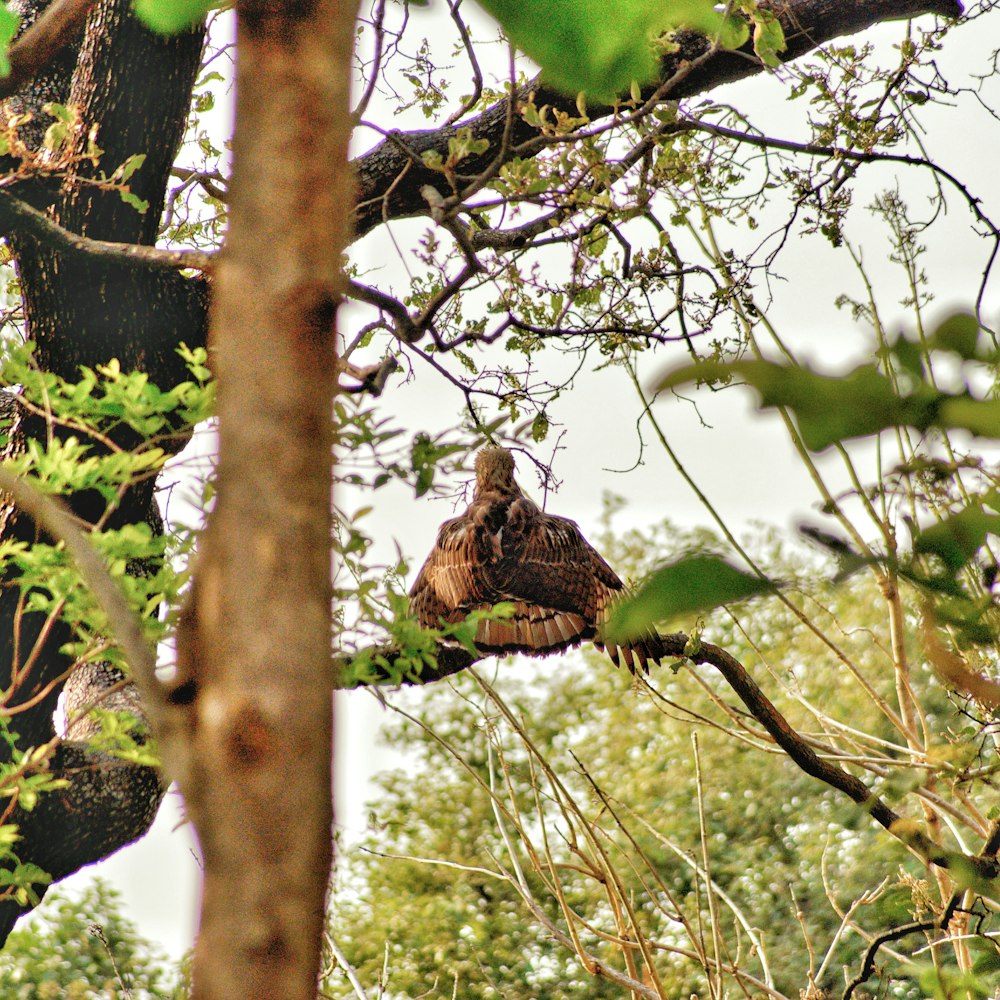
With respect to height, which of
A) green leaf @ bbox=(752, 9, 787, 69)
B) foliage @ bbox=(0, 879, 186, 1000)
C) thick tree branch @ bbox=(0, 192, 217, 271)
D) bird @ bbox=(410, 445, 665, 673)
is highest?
green leaf @ bbox=(752, 9, 787, 69)

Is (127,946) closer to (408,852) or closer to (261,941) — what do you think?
(408,852)

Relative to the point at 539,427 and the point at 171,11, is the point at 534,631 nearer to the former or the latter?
the point at 539,427

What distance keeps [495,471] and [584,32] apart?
8.17 ft

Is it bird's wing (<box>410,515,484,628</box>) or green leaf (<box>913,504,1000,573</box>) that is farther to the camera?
bird's wing (<box>410,515,484,628</box>)

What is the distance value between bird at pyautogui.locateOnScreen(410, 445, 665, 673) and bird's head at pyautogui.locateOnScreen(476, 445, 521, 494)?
24 centimetres

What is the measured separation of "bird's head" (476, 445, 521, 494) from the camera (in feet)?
9.12

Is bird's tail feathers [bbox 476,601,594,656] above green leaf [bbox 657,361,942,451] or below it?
above

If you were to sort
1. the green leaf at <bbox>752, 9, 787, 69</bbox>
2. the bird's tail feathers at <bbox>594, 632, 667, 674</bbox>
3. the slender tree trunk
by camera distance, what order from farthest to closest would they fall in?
1. the bird's tail feathers at <bbox>594, 632, 667, 674</bbox>
2. the green leaf at <bbox>752, 9, 787, 69</bbox>
3. the slender tree trunk

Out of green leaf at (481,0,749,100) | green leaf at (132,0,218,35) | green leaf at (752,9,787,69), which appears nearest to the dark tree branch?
green leaf at (752,9,787,69)

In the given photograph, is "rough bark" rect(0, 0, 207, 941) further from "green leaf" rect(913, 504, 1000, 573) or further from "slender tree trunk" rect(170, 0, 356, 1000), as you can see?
"green leaf" rect(913, 504, 1000, 573)

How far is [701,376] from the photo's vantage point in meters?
0.25

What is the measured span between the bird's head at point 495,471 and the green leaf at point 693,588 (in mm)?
2508

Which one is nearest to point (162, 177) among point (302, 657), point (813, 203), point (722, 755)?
point (813, 203)

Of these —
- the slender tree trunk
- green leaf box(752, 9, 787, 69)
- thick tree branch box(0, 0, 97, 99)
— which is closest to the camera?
the slender tree trunk
